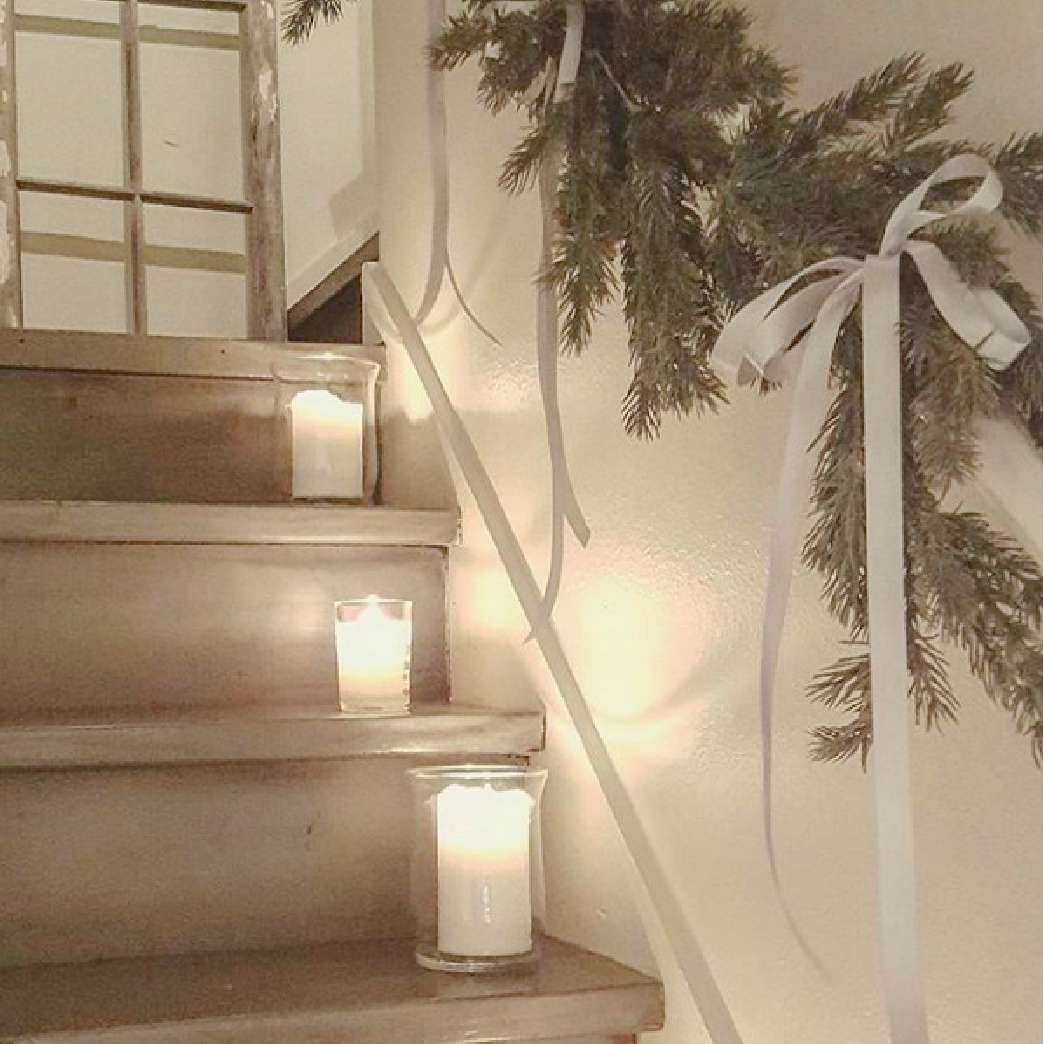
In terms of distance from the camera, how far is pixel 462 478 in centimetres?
165

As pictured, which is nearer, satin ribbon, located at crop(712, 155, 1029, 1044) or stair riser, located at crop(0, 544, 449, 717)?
satin ribbon, located at crop(712, 155, 1029, 1044)

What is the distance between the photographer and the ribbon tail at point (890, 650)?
74cm

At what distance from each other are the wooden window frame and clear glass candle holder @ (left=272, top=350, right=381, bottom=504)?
999mm

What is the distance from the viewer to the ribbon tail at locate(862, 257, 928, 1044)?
2.42ft

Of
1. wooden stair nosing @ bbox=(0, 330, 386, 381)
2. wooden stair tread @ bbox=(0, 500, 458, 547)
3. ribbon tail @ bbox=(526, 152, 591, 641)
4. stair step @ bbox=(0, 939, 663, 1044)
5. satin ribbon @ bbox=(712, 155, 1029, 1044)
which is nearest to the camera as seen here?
satin ribbon @ bbox=(712, 155, 1029, 1044)

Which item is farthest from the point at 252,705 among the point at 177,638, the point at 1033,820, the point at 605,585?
the point at 1033,820

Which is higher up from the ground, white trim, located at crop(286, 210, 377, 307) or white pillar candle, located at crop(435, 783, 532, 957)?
white trim, located at crop(286, 210, 377, 307)

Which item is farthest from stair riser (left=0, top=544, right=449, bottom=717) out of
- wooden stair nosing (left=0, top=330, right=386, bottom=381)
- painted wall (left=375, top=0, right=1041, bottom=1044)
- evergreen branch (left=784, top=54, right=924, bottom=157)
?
evergreen branch (left=784, top=54, right=924, bottom=157)

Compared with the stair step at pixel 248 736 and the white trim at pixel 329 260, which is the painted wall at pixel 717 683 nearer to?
the stair step at pixel 248 736

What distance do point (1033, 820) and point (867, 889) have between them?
17 centimetres

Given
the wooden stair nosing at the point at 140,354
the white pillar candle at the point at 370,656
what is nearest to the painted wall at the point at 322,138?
the wooden stair nosing at the point at 140,354

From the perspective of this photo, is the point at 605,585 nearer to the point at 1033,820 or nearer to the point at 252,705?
the point at 252,705

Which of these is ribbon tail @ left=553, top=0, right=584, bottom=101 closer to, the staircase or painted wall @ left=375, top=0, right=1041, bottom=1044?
painted wall @ left=375, top=0, right=1041, bottom=1044

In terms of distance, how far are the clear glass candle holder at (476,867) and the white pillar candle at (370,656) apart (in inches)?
6.8
